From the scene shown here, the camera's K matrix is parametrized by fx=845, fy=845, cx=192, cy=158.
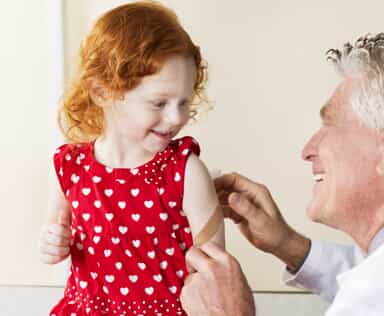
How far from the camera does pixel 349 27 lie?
301 centimetres

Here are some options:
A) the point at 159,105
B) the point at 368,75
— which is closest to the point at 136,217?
the point at 159,105

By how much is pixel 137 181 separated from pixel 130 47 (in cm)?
28

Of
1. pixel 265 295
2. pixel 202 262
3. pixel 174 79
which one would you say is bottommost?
pixel 265 295

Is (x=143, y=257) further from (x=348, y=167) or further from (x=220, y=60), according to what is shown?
(x=220, y=60)

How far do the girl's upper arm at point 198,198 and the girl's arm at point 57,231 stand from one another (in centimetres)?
27

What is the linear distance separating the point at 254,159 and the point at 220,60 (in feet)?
1.26

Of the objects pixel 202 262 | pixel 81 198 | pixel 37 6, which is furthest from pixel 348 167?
pixel 37 6

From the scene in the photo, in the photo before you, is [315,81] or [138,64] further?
[315,81]

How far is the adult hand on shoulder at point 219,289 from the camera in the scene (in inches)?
60.7

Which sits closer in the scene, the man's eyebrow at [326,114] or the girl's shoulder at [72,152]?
the man's eyebrow at [326,114]

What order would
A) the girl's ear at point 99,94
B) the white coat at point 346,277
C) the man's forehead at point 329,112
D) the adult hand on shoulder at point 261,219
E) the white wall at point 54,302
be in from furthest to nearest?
the white wall at point 54,302 → the adult hand on shoulder at point 261,219 → the girl's ear at point 99,94 → the man's forehead at point 329,112 → the white coat at point 346,277

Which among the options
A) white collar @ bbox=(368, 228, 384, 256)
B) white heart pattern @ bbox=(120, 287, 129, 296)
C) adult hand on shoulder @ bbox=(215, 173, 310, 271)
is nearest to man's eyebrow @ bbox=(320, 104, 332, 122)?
white collar @ bbox=(368, 228, 384, 256)

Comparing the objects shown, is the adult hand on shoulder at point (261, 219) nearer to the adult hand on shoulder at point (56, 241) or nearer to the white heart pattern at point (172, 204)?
the white heart pattern at point (172, 204)

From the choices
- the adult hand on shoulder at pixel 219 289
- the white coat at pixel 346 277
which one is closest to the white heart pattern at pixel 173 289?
the adult hand on shoulder at pixel 219 289
